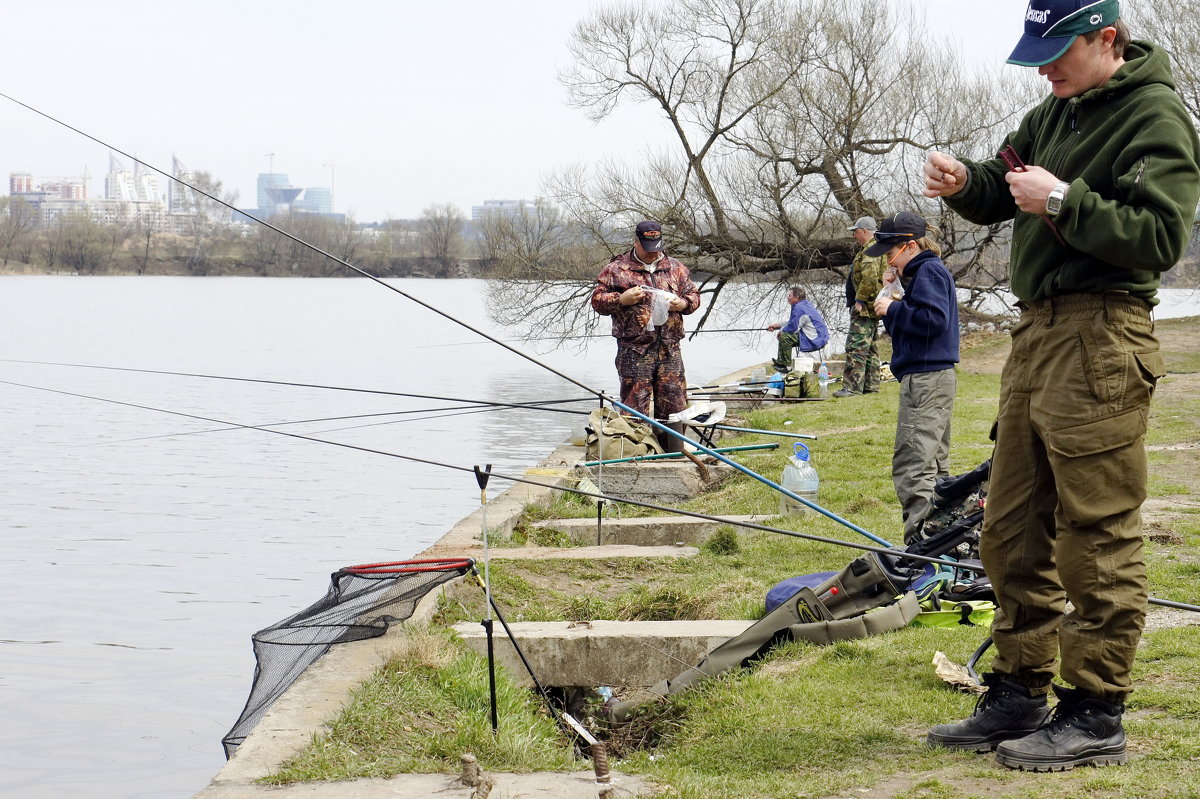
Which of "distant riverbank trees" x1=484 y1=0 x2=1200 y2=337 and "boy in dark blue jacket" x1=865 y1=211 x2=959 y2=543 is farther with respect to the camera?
"distant riverbank trees" x1=484 y1=0 x2=1200 y2=337

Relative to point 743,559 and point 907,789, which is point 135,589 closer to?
point 743,559

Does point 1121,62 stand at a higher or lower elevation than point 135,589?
higher

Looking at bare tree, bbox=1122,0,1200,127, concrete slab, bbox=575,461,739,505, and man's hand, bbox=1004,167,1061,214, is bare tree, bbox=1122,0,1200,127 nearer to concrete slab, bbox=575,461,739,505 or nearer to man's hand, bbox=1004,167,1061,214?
concrete slab, bbox=575,461,739,505

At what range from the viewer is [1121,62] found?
129 inches

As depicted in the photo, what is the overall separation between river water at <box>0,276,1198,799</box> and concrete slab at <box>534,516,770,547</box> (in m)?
1.37

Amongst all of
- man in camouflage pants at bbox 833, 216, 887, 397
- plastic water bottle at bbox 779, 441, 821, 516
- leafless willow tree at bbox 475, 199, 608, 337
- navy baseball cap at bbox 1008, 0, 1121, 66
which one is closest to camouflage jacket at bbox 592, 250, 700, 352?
plastic water bottle at bbox 779, 441, 821, 516

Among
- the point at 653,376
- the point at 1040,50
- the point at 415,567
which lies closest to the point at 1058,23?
the point at 1040,50

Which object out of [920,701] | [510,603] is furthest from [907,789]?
[510,603]

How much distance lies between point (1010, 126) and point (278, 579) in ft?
59.7

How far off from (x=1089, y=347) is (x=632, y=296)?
20.3ft

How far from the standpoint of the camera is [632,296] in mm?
9297

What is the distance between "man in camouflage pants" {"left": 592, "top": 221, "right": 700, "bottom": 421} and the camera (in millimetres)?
9430

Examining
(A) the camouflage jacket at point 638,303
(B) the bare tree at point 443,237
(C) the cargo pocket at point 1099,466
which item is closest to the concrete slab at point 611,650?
(C) the cargo pocket at point 1099,466

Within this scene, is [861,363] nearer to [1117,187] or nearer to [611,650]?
[611,650]
